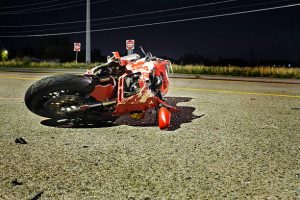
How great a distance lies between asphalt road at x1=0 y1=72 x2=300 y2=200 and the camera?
2.59m

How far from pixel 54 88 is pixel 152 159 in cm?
184

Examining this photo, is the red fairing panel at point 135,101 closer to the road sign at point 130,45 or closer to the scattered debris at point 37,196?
the scattered debris at point 37,196

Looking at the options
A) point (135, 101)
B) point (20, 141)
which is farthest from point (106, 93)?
point (20, 141)

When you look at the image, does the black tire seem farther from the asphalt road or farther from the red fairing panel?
the red fairing panel

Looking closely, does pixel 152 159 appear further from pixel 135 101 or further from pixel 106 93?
pixel 106 93

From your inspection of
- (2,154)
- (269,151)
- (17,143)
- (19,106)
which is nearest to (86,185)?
(2,154)

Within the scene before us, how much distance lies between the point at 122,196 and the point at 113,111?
2.47 metres

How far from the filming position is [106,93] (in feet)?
15.9

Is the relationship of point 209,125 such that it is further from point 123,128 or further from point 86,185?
point 86,185

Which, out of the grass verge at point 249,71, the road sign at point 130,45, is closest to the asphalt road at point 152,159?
the grass verge at point 249,71

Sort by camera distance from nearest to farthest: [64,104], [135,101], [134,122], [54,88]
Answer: [54,88] < [64,104] < [135,101] < [134,122]

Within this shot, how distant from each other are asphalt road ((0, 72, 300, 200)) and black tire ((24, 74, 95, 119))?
323mm

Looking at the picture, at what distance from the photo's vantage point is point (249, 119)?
18.7ft

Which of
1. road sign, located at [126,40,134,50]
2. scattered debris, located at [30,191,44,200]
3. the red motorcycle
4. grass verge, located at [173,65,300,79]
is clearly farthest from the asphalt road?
road sign, located at [126,40,134,50]
